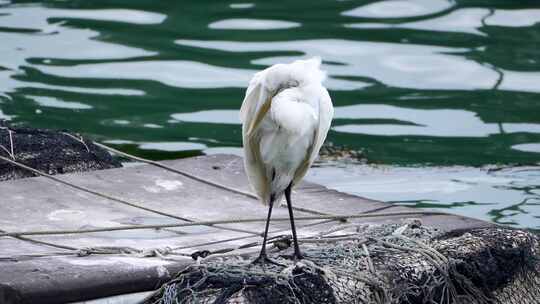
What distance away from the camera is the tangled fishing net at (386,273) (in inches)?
183

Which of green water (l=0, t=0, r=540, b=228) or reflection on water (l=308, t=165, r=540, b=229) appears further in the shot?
green water (l=0, t=0, r=540, b=228)

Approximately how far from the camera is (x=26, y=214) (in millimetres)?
6027

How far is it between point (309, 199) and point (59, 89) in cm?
525

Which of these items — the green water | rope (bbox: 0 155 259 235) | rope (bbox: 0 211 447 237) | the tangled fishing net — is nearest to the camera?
the tangled fishing net


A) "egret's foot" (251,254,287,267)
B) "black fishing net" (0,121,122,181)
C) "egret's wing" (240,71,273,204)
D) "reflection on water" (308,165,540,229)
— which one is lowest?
"reflection on water" (308,165,540,229)

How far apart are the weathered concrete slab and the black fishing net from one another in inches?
12.4

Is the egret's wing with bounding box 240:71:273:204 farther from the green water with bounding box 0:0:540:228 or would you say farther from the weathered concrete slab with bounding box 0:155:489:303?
the green water with bounding box 0:0:540:228

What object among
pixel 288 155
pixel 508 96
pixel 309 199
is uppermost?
pixel 288 155

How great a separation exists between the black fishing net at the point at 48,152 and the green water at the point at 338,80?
6.70ft

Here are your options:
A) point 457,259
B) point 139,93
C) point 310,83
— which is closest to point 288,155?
point 310,83

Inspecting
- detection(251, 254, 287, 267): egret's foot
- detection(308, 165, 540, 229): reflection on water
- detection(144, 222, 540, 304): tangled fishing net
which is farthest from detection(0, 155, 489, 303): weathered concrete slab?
detection(308, 165, 540, 229): reflection on water

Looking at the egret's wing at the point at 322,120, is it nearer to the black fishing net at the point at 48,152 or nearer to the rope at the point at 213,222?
the rope at the point at 213,222

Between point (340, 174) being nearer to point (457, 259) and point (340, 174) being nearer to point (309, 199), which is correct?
point (309, 199)

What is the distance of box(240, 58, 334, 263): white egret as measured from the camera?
4.67 m
